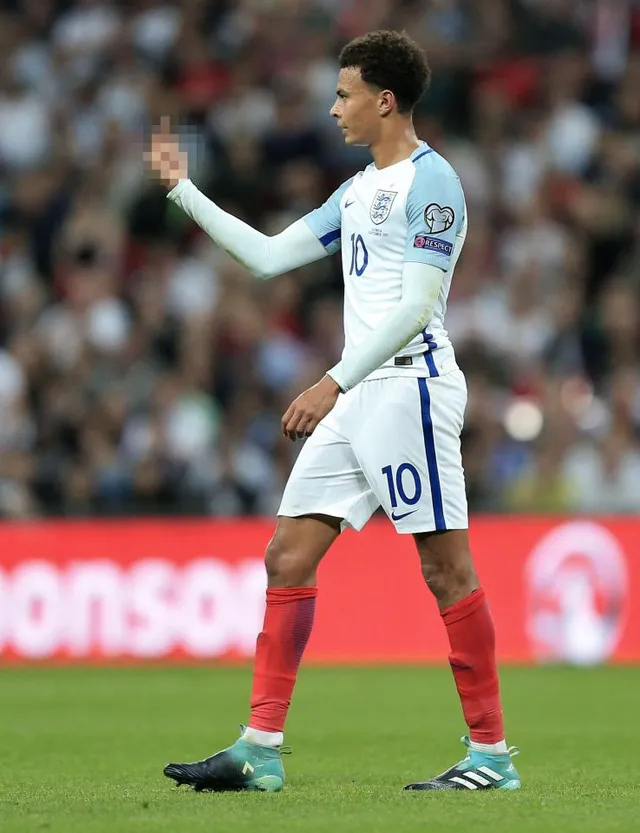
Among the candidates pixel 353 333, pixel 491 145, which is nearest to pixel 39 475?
pixel 491 145

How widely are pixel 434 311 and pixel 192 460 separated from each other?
7.27 metres

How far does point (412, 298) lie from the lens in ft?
18.4

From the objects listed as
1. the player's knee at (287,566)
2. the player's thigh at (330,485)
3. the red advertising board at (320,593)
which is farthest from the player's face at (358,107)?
the red advertising board at (320,593)

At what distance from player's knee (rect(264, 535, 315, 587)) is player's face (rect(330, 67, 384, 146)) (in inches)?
54.9

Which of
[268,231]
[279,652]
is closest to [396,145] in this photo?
[279,652]

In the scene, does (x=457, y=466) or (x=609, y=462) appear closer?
(x=457, y=466)

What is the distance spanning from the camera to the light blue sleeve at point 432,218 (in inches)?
223

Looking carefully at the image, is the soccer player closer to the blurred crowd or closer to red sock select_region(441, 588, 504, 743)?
red sock select_region(441, 588, 504, 743)

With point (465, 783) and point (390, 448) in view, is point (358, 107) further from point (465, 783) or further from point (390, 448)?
point (465, 783)

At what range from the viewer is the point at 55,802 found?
17.8 ft

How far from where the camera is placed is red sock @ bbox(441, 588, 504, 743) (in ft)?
19.1

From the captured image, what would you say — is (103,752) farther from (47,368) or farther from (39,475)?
(47,368)

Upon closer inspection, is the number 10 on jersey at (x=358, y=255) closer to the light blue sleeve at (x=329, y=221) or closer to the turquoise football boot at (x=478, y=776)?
the light blue sleeve at (x=329, y=221)

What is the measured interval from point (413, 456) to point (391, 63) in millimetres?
1324
